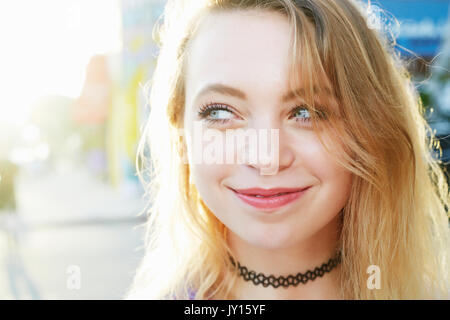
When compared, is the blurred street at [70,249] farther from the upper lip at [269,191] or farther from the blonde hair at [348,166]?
the upper lip at [269,191]

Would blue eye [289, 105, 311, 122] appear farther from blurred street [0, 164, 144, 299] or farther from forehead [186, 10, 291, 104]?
blurred street [0, 164, 144, 299]

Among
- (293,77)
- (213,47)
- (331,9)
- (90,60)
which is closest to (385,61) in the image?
(331,9)

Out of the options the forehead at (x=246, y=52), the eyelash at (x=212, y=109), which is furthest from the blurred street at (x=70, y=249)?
the forehead at (x=246, y=52)

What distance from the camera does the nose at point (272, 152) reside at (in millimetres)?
1025

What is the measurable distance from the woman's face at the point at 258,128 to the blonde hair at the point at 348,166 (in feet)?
0.14

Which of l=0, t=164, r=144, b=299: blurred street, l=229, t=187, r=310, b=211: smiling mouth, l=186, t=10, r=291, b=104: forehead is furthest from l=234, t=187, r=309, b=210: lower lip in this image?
l=0, t=164, r=144, b=299: blurred street

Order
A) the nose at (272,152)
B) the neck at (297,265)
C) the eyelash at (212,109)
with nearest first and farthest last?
1. the nose at (272,152)
2. the eyelash at (212,109)
3. the neck at (297,265)

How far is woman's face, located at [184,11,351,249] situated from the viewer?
104 centimetres

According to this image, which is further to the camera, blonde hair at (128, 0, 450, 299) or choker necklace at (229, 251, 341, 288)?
choker necklace at (229, 251, 341, 288)

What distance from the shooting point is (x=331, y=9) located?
1.12 metres

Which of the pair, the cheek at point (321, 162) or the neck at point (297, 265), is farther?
the neck at point (297, 265)
